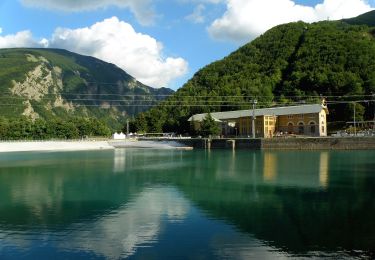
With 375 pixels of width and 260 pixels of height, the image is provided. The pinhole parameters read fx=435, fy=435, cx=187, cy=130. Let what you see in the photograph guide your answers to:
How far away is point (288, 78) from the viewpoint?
148250 mm

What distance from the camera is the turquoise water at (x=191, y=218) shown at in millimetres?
14328

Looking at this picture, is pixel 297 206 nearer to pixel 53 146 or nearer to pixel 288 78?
pixel 53 146

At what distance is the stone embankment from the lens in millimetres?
72100

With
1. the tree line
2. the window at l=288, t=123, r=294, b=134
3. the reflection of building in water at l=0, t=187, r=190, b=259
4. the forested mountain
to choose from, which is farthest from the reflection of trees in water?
the tree line

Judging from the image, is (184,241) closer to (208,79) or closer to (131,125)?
(131,125)

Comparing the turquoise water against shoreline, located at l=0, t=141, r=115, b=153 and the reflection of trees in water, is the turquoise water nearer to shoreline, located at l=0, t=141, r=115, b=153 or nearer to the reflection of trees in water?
the reflection of trees in water

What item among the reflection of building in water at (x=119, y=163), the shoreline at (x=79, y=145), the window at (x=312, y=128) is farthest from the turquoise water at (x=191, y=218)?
the shoreline at (x=79, y=145)

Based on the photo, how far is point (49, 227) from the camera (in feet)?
59.0

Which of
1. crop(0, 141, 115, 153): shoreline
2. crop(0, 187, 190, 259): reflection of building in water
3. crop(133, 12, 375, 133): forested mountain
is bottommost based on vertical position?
crop(0, 187, 190, 259): reflection of building in water

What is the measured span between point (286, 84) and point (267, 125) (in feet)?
155

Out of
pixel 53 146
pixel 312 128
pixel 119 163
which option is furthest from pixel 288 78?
pixel 119 163

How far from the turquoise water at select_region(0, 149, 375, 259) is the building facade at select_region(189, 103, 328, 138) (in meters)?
60.7

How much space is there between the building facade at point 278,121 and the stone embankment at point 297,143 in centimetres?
897

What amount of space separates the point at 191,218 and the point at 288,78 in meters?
135
